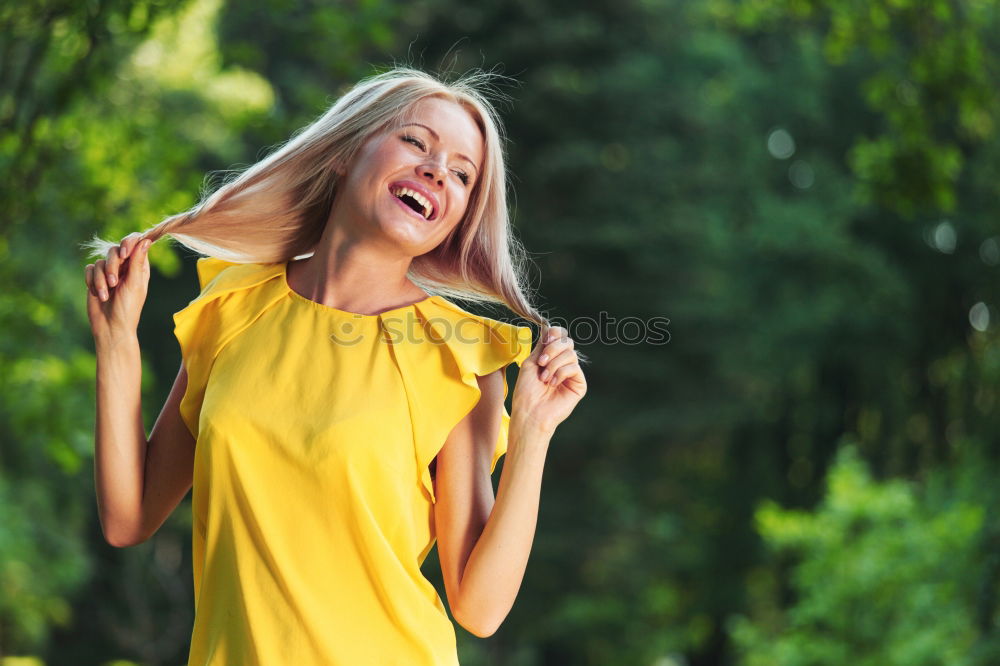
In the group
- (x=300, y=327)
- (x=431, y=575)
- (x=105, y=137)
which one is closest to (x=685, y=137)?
(x=431, y=575)

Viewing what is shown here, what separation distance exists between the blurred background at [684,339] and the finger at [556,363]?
27.4ft

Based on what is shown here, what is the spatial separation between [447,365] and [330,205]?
42 centimetres

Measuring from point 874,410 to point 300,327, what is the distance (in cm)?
1527

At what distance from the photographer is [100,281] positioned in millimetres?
1935

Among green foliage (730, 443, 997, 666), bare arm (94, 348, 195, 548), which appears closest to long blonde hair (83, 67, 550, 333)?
bare arm (94, 348, 195, 548)

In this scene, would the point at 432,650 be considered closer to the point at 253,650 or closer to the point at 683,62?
the point at 253,650

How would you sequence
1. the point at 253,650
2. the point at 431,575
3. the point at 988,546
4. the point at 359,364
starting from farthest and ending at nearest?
the point at 431,575 → the point at 988,546 → the point at 359,364 → the point at 253,650

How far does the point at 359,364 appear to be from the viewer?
189cm

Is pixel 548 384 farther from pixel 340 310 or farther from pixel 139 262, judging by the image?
pixel 139 262

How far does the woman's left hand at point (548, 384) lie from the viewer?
1891 mm

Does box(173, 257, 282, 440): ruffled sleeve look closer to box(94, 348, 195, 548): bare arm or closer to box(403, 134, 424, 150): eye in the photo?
box(94, 348, 195, 548): bare arm

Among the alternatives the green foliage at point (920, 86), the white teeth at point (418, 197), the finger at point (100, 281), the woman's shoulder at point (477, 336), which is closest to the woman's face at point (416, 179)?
the white teeth at point (418, 197)

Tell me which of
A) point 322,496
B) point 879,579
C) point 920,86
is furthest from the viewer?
point 879,579

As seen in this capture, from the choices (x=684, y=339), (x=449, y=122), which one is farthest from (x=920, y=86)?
(x=684, y=339)
